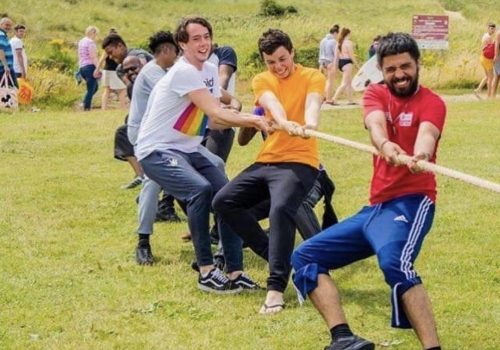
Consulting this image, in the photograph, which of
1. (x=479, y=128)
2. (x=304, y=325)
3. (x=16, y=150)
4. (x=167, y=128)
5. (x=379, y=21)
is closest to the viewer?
(x=304, y=325)

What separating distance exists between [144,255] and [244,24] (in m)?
35.5

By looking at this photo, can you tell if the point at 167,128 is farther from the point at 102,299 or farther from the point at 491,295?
the point at 491,295

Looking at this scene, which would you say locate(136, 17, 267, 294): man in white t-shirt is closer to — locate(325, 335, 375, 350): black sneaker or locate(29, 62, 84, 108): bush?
locate(325, 335, 375, 350): black sneaker

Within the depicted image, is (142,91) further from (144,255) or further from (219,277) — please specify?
(219,277)

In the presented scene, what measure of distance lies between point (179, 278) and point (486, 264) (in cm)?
223

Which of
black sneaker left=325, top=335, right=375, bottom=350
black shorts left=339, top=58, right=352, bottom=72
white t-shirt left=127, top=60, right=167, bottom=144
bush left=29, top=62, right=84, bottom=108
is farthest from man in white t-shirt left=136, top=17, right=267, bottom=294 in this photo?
bush left=29, top=62, right=84, bottom=108

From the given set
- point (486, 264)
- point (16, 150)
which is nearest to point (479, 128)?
point (16, 150)

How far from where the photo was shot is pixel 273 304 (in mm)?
5688

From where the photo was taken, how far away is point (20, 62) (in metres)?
18.1

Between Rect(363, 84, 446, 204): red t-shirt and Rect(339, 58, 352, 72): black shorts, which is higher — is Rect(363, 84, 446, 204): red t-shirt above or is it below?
above

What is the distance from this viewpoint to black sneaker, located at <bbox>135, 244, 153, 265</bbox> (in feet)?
22.8

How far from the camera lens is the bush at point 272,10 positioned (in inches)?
1798

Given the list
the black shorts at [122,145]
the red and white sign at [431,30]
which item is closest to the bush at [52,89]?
the red and white sign at [431,30]

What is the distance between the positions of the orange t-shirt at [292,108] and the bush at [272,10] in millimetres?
40004
